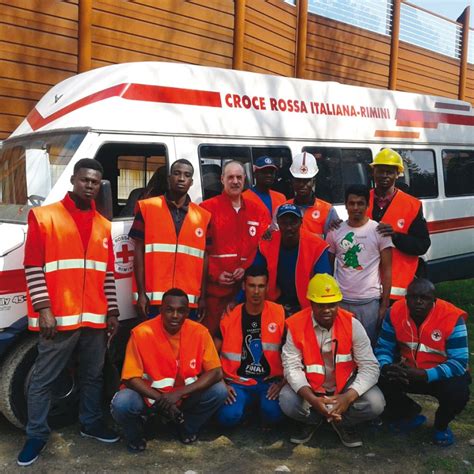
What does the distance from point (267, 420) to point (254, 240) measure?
144 centimetres

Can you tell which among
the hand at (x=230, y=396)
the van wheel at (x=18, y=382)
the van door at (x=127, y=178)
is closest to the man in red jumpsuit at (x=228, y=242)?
the van door at (x=127, y=178)

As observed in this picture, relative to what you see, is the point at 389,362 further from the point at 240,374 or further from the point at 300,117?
the point at 300,117

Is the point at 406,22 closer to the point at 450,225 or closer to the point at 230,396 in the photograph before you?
the point at 450,225

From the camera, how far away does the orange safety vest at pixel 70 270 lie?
3.69 m

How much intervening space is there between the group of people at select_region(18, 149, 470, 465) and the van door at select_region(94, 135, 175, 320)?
0.22 m

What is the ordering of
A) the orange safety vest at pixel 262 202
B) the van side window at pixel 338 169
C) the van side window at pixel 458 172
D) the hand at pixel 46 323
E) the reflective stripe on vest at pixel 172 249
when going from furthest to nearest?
the van side window at pixel 458 172 → the van side window at pixel 338 169 → the orange safety vest at pixel 262 202 → the reflective stripe on vest at pixel 172 249 → the hand at pixel 46 323

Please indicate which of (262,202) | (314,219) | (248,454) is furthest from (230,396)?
(262,202)

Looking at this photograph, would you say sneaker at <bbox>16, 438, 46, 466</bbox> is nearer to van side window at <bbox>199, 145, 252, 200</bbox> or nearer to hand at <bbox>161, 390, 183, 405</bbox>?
hand at <bbox>161, 390, 183, 405</bbox>

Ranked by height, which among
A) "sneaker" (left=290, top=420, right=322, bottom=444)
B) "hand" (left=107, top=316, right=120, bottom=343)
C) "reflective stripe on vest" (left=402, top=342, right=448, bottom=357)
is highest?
"hand" (left=107, top=316, right=120, bottom=343)

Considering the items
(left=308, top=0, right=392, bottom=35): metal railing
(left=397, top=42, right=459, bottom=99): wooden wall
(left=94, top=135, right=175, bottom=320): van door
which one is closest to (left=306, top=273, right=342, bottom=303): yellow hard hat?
(left=94, top=135, right=175, bottom=320): van door

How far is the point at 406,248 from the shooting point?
4.65 metres

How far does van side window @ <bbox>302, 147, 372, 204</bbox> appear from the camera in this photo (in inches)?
245

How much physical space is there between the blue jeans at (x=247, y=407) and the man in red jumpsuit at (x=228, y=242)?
642 mm

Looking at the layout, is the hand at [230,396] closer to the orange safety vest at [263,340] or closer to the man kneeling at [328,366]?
the orange safety vest at [263,340]
